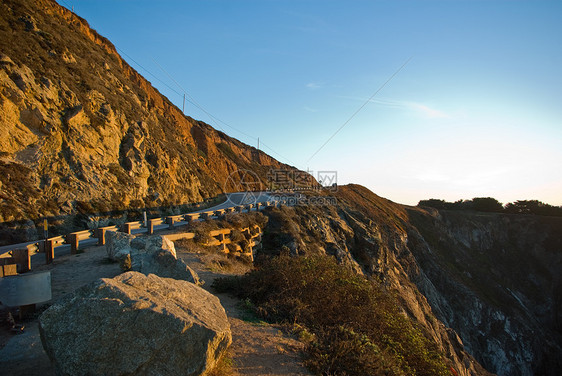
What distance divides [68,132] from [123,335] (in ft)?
66.5

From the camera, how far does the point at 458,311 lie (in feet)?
107

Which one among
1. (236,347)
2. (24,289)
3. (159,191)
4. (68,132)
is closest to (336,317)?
(236,347)

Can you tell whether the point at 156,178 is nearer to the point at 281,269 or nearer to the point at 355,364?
the point at 281,269

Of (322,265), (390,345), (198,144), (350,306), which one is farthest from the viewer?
(198,144)

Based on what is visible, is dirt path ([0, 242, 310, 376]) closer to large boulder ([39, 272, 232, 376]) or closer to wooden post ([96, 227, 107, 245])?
large boulder ([39, 272, 232, 376])

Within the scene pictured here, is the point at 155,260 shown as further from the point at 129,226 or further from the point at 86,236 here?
the point at 86,236

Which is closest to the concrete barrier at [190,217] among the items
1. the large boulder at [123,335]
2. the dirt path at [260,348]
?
the dirt path at [260,348]

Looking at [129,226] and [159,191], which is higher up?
[159,191]

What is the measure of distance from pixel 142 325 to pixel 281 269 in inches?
181

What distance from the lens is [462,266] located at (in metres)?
44.1

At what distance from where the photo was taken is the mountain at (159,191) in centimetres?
1669

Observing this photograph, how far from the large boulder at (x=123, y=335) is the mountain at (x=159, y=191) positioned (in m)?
8.96

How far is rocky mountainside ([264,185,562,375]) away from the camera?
72.8 ft

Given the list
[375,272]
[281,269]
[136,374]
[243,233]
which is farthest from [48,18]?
[375,272]
